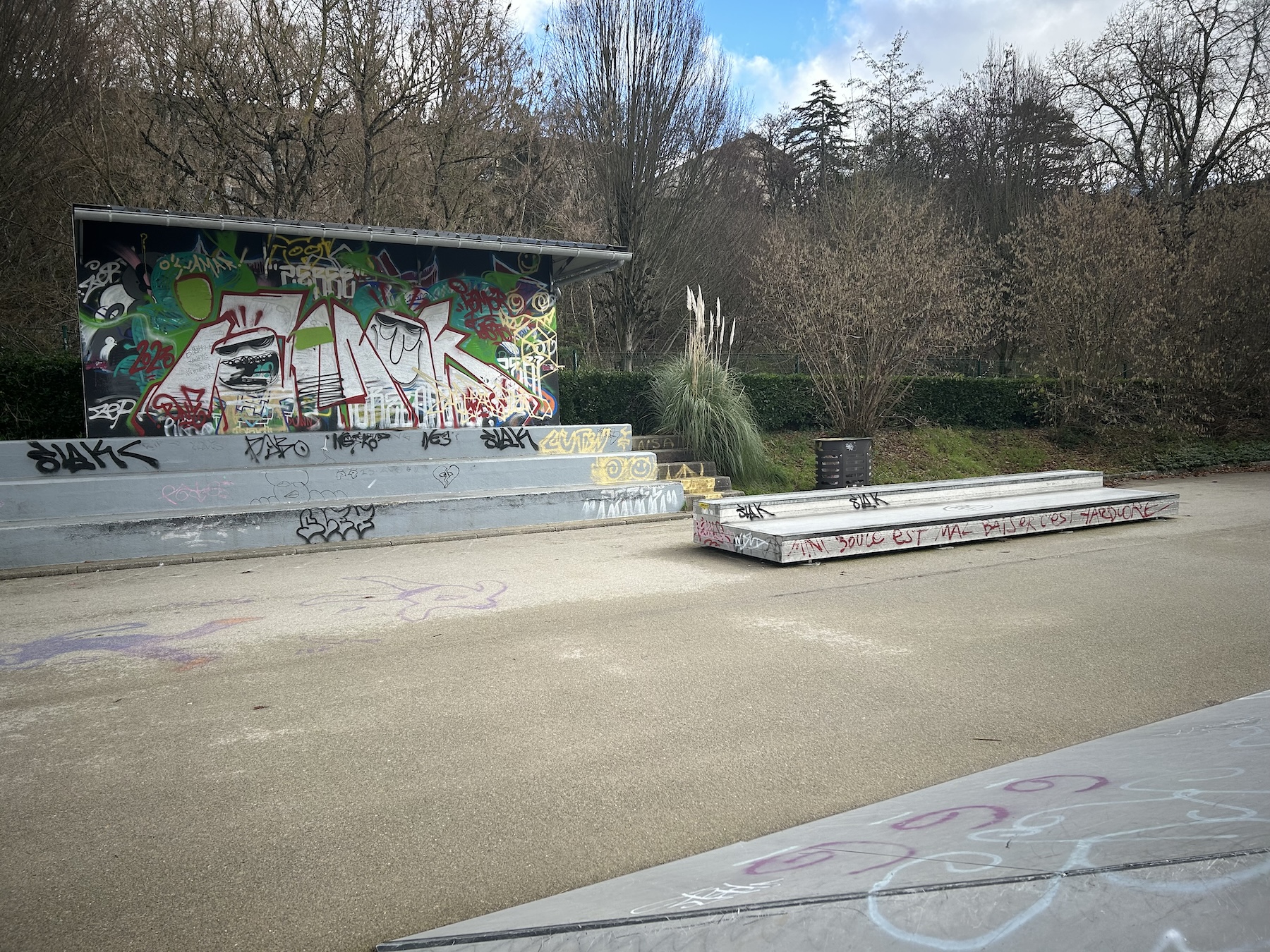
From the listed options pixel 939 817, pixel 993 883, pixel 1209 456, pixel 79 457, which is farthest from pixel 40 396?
pixel 1209 456

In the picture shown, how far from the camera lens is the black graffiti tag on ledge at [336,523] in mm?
9492

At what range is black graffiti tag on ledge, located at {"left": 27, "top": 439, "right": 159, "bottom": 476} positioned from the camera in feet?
31.2

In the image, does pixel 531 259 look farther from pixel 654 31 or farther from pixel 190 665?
pixel 190 665

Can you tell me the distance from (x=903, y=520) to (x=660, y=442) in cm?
561

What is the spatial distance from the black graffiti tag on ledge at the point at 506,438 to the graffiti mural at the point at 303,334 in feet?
1.93

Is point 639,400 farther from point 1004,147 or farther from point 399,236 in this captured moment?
point 1004,147

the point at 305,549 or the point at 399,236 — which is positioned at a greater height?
the point at 399,236

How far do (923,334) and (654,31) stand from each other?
9.13 m

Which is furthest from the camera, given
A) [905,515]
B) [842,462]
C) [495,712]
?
[842,462]

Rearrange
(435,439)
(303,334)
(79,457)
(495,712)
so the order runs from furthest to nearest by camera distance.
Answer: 1. (435,439)
2. (303,334)
3. (79,457)
4. (495,712)

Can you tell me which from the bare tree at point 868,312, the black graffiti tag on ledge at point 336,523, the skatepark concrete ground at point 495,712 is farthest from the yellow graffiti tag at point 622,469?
the bare tree at point 868,312

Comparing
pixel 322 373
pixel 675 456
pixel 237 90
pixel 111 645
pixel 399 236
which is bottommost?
pixel 111 645

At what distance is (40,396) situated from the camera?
10969mm

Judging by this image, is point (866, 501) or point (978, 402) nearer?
point (866, 501)
